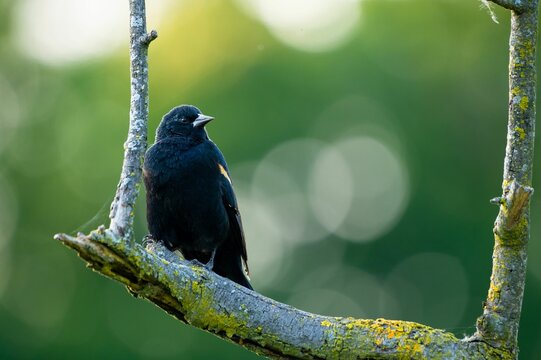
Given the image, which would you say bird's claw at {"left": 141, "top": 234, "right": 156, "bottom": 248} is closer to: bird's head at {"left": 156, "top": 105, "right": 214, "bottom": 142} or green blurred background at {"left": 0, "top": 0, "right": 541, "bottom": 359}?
bird's head at {"left": 156, "top": 105, "right": 214, "bottom": 142}

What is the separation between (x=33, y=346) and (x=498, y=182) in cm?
806

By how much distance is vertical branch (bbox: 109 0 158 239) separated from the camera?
4887 millimetres

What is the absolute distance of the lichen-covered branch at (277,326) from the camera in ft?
16.5

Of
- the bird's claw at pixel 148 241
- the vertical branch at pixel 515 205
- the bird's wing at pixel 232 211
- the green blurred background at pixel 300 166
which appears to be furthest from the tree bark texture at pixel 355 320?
the green blurred background at pixel 300 166

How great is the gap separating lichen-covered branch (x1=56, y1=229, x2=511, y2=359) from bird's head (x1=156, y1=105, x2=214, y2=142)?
2620mm

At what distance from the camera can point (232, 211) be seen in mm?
7723

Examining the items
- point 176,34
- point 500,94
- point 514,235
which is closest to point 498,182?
point 500,94

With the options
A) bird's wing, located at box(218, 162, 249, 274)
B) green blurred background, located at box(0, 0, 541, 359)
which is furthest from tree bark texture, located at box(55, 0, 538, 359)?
green blurred background, located at box(0, 0, 541, 359)

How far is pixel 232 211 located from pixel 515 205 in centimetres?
308

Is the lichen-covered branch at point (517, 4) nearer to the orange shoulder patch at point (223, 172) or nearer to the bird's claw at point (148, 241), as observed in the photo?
the orange shoulder patch at point (223, 172)

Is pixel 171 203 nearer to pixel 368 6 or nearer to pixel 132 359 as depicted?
pixel 132 359

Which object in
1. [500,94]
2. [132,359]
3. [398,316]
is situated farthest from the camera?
[500,94]

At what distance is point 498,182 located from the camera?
1823 centimetres

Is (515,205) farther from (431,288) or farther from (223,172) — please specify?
(431,288)
